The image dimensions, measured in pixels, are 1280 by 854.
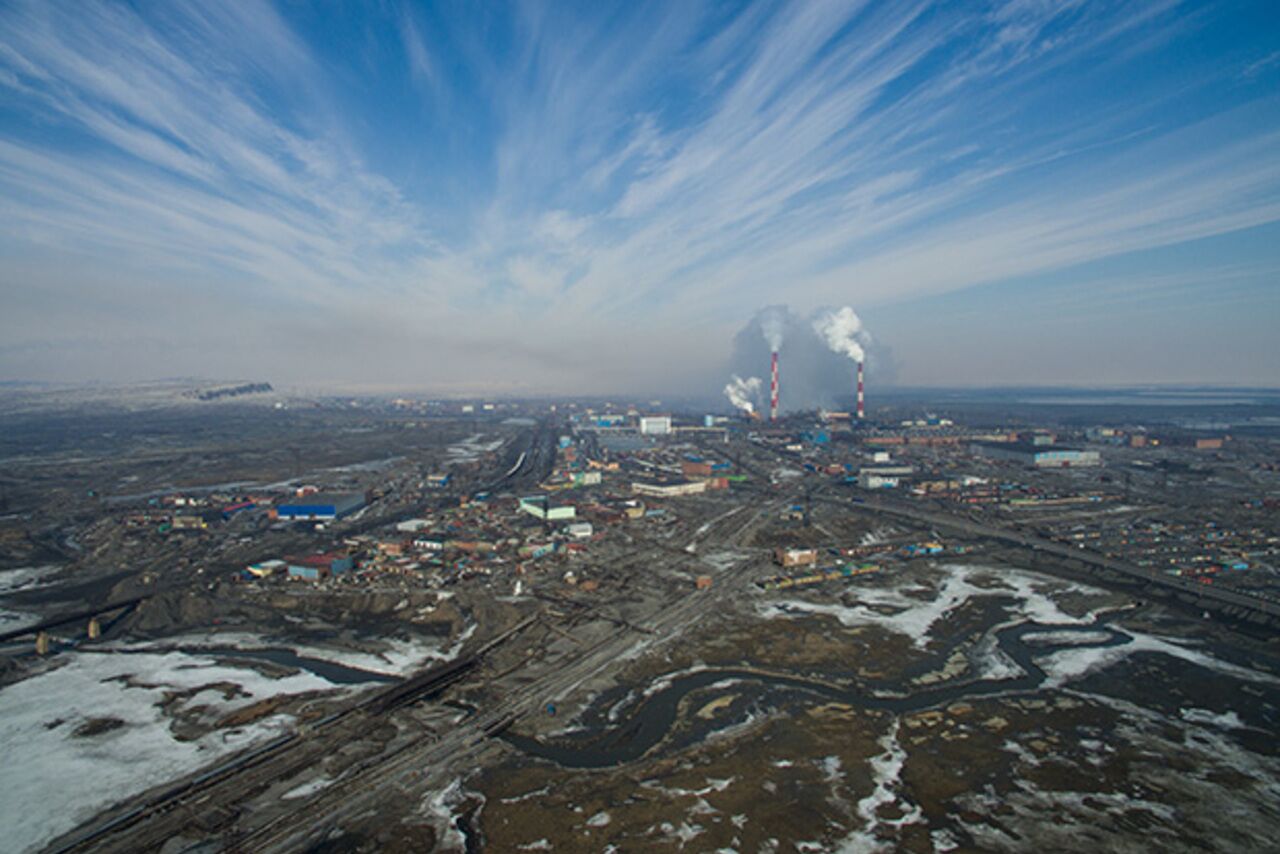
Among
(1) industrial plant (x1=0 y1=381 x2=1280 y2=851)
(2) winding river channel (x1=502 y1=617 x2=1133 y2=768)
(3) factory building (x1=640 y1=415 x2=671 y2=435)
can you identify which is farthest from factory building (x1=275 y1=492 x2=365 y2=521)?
(3) factory building (x1=640 y1=415 x2=671 y2=435)

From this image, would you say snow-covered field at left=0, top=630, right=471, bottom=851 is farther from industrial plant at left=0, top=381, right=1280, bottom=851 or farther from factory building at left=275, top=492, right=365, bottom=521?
factory building at left=275, top=492, right=365, bottom=521

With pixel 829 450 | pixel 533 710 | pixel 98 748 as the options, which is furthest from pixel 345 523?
pixel 829 450

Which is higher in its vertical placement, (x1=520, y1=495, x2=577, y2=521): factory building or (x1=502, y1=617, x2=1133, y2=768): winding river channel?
(x1=520, y1=495, x2=577, y2=521): factory building

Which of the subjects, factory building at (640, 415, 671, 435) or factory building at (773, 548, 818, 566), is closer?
factory building at (773, 548, 818, 566)

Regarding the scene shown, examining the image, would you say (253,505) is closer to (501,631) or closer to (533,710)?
(501,631)

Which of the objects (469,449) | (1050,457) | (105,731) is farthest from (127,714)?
(1050,457)

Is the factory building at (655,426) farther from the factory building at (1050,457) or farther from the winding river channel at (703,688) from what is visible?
the winding river channel at (703,688)

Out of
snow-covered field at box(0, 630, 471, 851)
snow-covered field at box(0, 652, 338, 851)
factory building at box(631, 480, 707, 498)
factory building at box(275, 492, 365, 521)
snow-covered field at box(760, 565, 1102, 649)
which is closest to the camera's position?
snow-covered field at box(0, 652, 338, 851)

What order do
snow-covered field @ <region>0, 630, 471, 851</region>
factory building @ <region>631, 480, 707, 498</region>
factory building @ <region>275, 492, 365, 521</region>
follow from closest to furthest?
snow-covered field @ <region>0, 630, 471, 851</region>, factory building @ <region>275, 492, 365, 521</region>, factory building @ <region>631, 480, 707, 498</region>

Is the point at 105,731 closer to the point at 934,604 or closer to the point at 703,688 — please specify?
the point at 703,688
